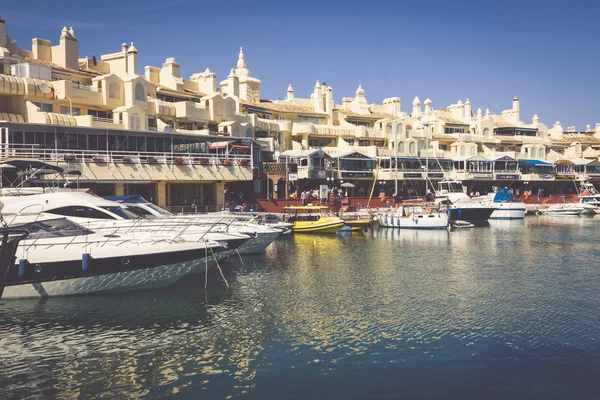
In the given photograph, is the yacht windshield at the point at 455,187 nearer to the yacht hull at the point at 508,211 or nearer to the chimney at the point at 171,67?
the yacht hull at the point at 508,211

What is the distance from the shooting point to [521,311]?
1011 inches

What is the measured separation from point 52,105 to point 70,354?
41471 millimetres

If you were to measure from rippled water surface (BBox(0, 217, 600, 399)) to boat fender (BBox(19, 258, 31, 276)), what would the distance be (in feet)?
4.73

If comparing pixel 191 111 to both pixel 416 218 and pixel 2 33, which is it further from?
pixel 416 218

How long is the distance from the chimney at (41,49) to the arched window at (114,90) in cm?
842

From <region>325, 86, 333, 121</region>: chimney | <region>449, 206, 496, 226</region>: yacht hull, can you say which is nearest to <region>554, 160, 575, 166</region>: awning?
<region>449, 206, 496, 226</region>: yacht hull

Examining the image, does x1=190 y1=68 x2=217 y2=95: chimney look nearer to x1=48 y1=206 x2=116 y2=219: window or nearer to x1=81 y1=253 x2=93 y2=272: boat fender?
x1=48 y1=206 x2=116 y2=219: window

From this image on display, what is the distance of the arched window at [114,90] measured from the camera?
60031 millimetres

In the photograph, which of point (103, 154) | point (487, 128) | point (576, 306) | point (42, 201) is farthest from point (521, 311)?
point (487, 128)

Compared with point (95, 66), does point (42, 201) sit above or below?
below

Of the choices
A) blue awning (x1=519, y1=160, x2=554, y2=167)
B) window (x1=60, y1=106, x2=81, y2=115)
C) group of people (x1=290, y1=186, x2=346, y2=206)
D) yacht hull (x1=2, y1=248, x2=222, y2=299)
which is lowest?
yacht hull (x1=2, y1=248, x2=222, y2=299)

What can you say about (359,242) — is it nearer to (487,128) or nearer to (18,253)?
(18,253)

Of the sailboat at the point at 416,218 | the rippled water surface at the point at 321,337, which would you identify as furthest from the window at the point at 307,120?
the rippled water surface at the point at 321,337

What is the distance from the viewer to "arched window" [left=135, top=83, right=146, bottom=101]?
201 ft
